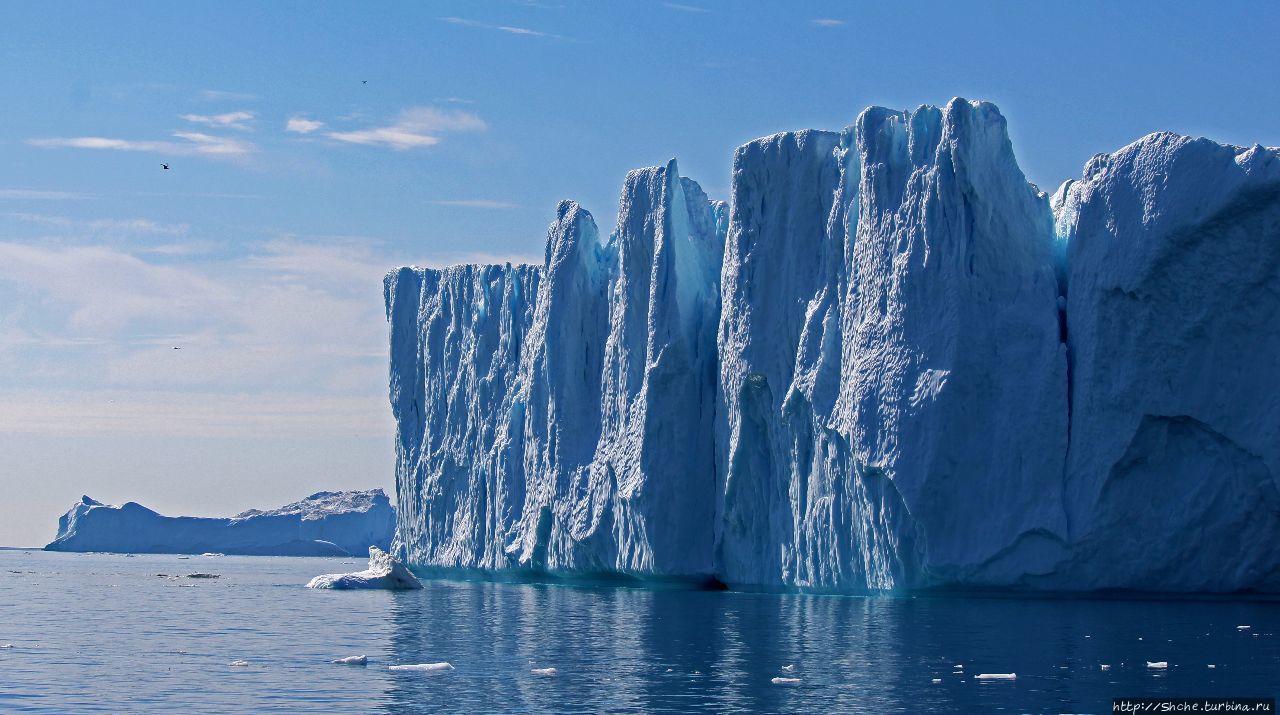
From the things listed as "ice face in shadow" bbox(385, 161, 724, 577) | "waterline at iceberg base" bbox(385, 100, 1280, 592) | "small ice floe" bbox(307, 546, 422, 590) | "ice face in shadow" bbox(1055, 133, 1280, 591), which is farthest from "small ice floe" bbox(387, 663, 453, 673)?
"small ice floe" bbox(307, 546, 422, 590)

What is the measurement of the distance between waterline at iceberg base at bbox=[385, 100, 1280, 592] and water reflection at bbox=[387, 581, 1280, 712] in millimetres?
1388

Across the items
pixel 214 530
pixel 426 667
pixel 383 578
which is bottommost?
pixel 426 667

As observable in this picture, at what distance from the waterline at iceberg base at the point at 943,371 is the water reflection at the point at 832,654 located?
1388mm

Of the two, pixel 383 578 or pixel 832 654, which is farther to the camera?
pixel 383 578

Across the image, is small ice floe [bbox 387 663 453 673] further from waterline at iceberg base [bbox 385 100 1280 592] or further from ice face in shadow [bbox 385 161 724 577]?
ice face in shadow [bbox 385 161 724 577]

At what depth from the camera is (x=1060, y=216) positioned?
1144 inches

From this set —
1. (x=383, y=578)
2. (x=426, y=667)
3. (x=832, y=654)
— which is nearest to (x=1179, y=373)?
(x=832, y=654)

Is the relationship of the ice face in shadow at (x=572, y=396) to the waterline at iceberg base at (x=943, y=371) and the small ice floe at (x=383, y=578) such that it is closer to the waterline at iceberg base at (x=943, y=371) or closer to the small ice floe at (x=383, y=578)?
the waterline at iceberg base at (x=943, y=371)

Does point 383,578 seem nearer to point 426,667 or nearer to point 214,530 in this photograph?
point 426,667

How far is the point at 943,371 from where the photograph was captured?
27562 millimetres

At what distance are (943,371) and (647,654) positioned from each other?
10.5 meters

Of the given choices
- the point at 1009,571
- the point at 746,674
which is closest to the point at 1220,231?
the point at 1009,571

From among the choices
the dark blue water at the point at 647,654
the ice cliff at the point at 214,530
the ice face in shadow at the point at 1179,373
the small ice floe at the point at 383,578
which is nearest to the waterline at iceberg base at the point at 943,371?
the ice face in shadow at the point at 1179,373

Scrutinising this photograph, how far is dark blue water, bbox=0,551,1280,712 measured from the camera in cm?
1465
